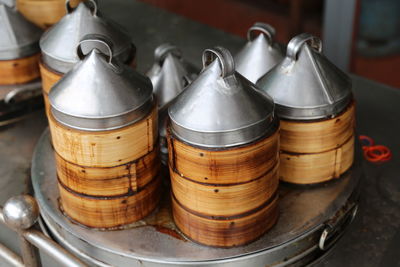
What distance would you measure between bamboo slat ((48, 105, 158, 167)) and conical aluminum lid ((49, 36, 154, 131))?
0.01m

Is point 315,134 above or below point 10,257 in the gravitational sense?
above

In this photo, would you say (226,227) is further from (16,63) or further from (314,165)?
(16,63)

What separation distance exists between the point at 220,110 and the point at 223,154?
0.25 feet

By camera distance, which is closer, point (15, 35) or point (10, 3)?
point (15, 35)

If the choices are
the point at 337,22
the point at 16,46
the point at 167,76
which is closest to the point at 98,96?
the point at 167,76

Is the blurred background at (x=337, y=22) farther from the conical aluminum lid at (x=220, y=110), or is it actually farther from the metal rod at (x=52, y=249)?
the metal rod at (x=52, y=249)

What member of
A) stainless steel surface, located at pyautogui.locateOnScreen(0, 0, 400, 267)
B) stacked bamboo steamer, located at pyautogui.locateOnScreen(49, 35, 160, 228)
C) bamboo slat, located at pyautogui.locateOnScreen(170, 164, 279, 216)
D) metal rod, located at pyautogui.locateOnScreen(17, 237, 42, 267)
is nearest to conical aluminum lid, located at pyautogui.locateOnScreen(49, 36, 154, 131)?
stacked bamboo steamer, located at pyautogui.locateOnScreen(49, 35, 160, 228)

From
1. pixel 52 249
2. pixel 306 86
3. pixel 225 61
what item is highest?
pixel 225 61

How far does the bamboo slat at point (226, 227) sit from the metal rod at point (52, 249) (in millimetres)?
207

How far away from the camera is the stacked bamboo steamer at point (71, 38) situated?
4.51 ft

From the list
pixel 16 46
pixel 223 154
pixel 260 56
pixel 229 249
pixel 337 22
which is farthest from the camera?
pixel 337 22

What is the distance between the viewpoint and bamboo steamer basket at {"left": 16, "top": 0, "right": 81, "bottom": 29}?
5.81ft

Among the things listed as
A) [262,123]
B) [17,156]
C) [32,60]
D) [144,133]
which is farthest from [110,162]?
[32,60]

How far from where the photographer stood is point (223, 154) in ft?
3.50
